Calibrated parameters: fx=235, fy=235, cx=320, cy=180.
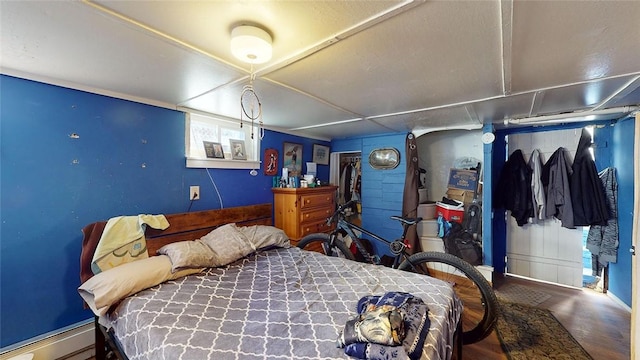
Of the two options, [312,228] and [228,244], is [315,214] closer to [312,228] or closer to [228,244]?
[312,228]

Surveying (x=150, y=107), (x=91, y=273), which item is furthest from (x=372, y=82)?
Answer: (x=91, y=273)

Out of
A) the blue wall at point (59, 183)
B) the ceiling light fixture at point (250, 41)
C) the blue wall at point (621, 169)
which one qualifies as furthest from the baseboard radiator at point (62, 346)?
the blue wall at point (621, 169)

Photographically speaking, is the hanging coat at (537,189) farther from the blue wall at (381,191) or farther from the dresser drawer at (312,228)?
the dresser drawer at (312,228)

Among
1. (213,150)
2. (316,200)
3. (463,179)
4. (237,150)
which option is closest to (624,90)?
(463,179)

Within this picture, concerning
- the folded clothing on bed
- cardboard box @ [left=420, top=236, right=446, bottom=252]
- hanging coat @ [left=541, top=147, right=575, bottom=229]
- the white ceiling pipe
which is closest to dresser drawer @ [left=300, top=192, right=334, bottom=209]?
cardboard box @ [left=420, top=236, right=446, bottom=252]

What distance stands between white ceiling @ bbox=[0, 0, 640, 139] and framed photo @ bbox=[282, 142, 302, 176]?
1323 mm

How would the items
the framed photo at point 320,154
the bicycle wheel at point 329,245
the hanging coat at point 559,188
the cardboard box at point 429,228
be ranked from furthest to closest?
the framed photo at point 320,154
the cardboard box at point 429,228
the hanging coat at point 559,188
the bicycle wheel at point 329,245

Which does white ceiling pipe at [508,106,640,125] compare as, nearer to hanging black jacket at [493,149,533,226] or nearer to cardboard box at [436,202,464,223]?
hanging black jacket at [493,149,533,226]

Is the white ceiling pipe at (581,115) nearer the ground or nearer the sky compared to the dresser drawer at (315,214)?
nearer the sky

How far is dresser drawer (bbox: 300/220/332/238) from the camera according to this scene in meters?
3.14

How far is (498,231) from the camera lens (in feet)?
11.3

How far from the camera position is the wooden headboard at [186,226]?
1.76 metres

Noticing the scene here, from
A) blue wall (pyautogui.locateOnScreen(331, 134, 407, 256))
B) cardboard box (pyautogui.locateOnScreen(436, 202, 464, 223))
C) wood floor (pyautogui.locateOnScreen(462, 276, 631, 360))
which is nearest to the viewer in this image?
wood floor (pyautogui.locateOnScreen(462, 276, 631, 360))

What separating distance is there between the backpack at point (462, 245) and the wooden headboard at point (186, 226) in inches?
97.4
